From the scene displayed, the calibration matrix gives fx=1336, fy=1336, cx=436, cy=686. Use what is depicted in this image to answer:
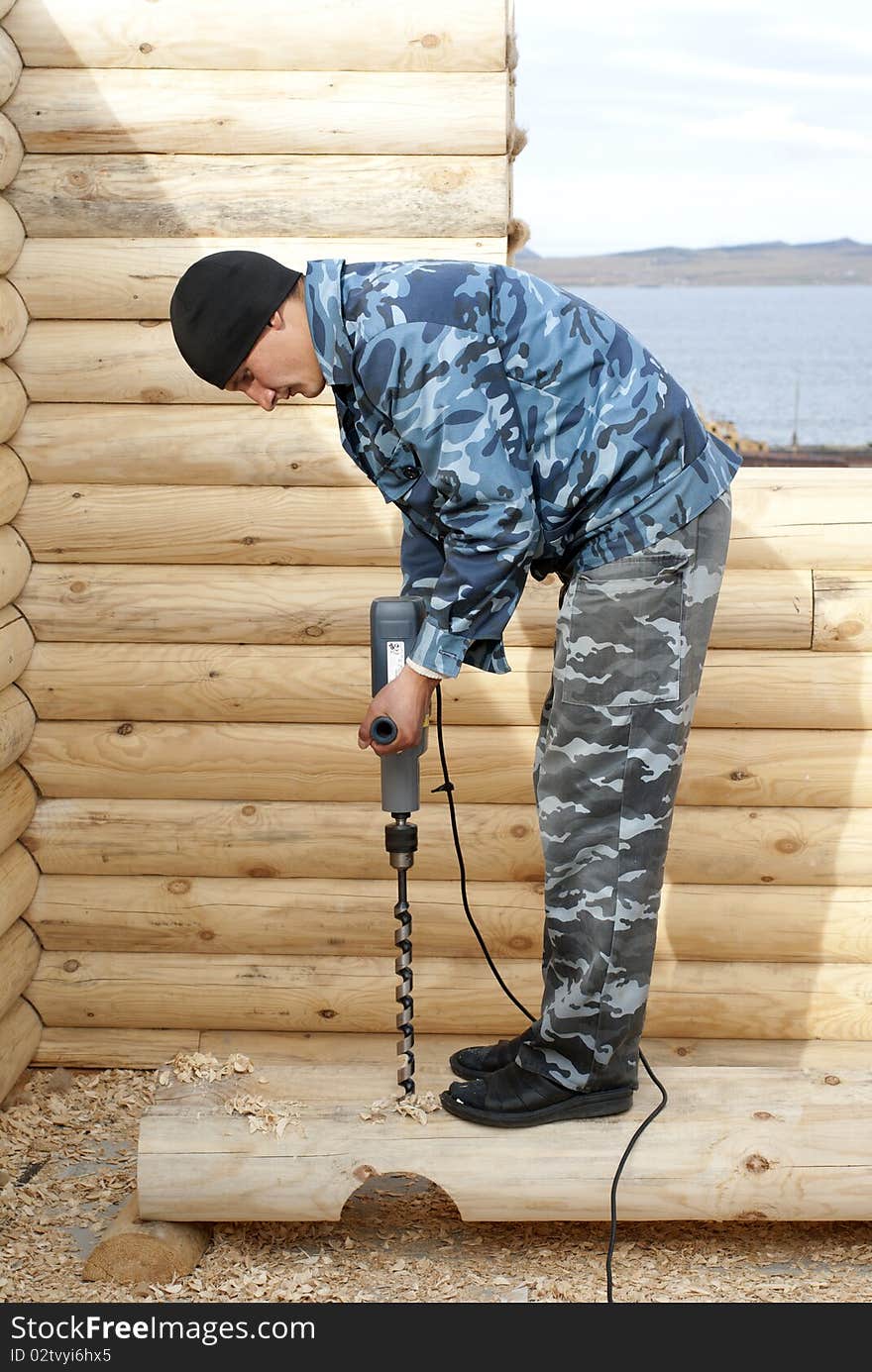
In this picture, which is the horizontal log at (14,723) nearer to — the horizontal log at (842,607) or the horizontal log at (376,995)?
the horizontal log at (376,995)

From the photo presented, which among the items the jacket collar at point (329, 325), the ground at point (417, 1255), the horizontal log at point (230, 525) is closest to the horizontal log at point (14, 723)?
the horizontal log at point (230, 525)

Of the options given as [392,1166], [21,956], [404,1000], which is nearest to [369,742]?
[404,1000]

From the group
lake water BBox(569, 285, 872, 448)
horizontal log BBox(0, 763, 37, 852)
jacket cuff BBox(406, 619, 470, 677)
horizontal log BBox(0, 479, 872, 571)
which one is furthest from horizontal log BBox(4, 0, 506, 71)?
lake water BBox(569, 285, 872, 448)

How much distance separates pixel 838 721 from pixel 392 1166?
6.04 ft

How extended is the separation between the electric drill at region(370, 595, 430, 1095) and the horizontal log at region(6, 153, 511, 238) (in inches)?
53.5

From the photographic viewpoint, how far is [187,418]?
3.83 metres

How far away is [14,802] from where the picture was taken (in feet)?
12.7

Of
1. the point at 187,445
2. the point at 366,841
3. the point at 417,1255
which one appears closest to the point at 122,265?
the point at 187,445

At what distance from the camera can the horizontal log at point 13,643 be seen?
12.3ft

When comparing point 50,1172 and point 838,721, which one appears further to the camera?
point 838,721

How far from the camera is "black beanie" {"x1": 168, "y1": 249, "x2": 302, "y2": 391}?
247 cm

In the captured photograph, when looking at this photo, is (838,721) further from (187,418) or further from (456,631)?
(187,418)

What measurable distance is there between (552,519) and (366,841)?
1.57 m

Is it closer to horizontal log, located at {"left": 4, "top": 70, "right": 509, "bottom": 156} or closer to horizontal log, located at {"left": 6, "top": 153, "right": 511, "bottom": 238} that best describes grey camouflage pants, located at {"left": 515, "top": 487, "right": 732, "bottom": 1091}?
horizontal log, located at {"left": 6, "top": 153, "right": 511, "bottom": 238}
